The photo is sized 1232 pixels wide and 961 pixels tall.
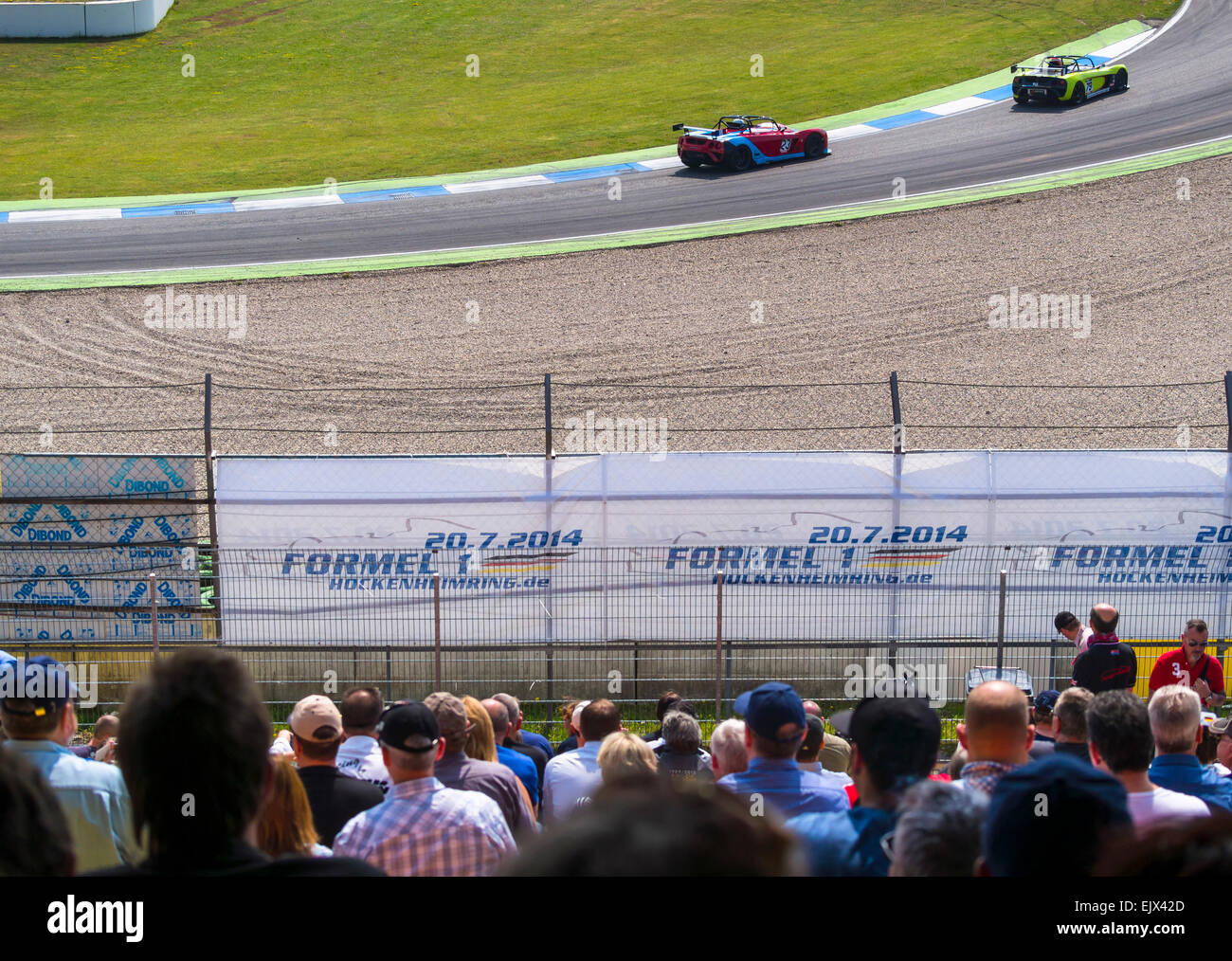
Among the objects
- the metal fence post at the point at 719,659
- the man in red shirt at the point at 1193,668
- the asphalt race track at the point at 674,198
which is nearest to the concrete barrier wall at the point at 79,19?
the asphalt race track at the point at 674,198

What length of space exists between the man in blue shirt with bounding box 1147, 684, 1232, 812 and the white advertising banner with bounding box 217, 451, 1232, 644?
438 centimetres

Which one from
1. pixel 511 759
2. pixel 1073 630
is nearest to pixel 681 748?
pixel 511 759

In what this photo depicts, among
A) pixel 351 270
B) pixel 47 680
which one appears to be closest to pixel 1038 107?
pixel 351 270

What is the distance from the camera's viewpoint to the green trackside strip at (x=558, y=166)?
25375 millimetres

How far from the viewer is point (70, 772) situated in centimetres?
362

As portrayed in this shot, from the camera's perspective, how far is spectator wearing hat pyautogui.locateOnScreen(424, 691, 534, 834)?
4.54 m

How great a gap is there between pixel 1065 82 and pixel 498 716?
2623 centimetres

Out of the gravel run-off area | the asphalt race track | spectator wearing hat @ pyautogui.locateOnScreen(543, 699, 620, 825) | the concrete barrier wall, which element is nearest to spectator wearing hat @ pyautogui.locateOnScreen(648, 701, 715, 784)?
spectator wearing hat @ pyautogui.locateOnScreen(543, 699, 620, 825)

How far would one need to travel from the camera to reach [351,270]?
67.3 feet

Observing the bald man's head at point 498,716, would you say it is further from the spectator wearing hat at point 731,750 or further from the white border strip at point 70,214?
the white border strip at point 70,214

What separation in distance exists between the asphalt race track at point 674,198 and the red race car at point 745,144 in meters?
0.29

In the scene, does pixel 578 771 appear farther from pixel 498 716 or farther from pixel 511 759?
pixel 498 716
